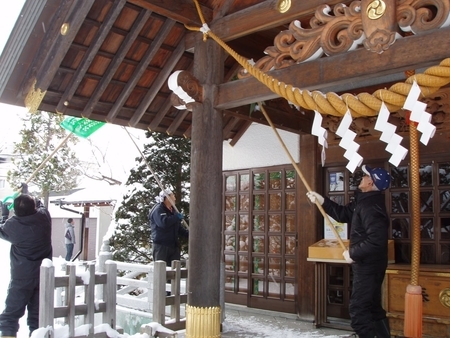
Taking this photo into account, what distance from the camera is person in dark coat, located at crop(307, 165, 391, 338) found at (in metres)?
4.39

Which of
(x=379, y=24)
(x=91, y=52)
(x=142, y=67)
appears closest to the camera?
(x=379, y=24)

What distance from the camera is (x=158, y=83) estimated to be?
6070 mm

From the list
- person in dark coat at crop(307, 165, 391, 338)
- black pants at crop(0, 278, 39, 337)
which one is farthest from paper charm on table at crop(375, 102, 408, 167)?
black pants at crop(0, 278, 39, 337)

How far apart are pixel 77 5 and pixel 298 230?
438cm

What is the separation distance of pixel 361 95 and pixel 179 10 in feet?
7.42

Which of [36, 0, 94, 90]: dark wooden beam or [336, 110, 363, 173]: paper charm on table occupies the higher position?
[36, 0, 94, 90]: dark wooden beam

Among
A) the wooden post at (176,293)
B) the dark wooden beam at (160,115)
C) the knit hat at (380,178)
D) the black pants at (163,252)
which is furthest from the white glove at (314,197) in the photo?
the black pants at (163,252)

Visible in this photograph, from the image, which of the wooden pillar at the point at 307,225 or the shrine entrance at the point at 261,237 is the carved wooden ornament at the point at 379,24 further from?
the shrine entrance at the point at 261,237

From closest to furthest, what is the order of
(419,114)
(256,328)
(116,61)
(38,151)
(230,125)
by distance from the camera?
(419,114) → (116,61) → (256,328) → (230,125) → (38,151)

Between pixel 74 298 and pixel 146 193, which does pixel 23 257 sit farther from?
pixel 146 193

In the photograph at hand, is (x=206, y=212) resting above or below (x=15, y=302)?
above

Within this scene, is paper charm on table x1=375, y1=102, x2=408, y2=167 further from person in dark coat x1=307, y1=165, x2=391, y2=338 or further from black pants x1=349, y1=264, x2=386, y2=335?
black pants x1=349, y1=264, x2=386, y2=335

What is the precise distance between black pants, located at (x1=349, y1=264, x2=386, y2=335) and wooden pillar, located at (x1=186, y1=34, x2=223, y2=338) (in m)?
1.34

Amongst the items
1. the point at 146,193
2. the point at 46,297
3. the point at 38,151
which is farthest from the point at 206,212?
the point at 38,151
